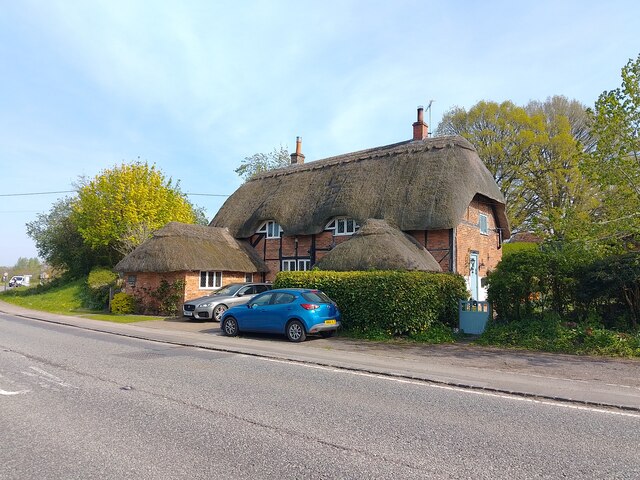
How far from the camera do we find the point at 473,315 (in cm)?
1363

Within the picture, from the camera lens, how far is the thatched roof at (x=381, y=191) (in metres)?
20.4

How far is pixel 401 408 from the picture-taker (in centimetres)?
599

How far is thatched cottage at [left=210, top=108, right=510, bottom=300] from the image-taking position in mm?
19234

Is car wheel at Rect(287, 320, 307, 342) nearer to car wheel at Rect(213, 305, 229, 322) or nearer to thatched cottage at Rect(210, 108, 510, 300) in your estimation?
thatched cottage at Rect(210, 108, 510, 300)

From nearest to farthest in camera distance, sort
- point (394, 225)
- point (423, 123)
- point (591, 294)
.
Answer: point (591, 294) → point (394, 225) → point (423, 123)

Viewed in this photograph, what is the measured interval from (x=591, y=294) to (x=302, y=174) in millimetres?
18230

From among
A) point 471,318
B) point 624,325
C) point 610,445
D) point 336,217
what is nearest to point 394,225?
point 336,217

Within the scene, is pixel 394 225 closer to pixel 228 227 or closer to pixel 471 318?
pixel 471 318

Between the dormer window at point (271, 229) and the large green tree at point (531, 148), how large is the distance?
1636cm

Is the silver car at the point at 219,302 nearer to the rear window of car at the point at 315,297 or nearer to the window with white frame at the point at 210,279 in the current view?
the window with white frame at the point at 210,279

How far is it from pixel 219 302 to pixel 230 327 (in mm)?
4000

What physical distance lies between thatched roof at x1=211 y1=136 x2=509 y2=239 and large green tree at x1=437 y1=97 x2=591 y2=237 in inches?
273

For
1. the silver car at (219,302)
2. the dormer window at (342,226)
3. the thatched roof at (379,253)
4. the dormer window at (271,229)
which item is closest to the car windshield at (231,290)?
the silver car at (219,302)

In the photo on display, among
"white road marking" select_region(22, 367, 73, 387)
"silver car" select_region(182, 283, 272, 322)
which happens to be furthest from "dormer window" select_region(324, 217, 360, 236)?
"white road marking" select_region(22, 367, 73, 387)
